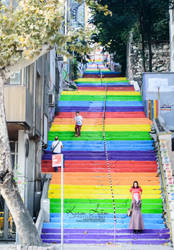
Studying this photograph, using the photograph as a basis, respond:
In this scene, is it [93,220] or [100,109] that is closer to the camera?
[93,220]

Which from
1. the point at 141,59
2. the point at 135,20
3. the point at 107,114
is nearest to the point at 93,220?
the point at 107,114

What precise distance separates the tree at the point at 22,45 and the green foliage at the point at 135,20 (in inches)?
957

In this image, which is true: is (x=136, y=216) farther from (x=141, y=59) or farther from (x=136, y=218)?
(x=141, y=59)

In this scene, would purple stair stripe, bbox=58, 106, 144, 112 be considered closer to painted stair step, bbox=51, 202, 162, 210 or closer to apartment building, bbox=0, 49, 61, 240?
apartment building, bbox=0, 49, 61, 240

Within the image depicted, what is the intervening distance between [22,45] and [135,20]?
2881 centimetres

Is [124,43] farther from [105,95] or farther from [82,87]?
[105,95]

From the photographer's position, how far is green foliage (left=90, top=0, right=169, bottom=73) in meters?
35.8

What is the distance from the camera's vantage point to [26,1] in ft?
34.4

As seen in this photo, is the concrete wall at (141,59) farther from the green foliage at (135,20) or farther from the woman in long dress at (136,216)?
the woman in long dress at (136,216)

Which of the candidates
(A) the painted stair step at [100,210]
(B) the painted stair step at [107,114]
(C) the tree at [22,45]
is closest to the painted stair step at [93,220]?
(A) the painted stair step at [100,210]

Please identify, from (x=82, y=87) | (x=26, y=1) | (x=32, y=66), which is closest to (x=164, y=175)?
(x=32, y=66)

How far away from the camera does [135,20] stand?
123 feet

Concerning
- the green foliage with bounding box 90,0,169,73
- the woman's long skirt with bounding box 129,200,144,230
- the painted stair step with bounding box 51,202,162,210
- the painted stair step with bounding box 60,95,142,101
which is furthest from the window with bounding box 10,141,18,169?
the green foliage with bounding box 90,0,169,73

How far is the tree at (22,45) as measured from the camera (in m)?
10.2
